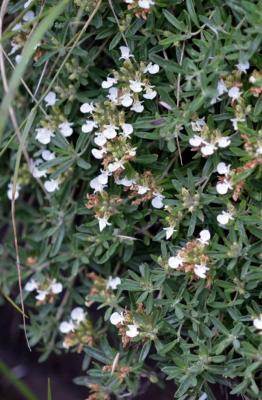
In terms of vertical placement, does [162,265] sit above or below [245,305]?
above

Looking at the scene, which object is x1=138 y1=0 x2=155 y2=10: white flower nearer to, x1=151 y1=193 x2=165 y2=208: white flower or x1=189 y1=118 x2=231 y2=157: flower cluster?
x1=189 y1=118 x2=231 y2=157: flower cluster

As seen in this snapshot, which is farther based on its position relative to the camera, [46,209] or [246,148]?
[46,209]

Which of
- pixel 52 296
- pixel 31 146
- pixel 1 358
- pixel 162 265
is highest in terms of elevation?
pixel 31 146

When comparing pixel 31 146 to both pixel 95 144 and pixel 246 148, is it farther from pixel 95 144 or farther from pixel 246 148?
pixel 246 148

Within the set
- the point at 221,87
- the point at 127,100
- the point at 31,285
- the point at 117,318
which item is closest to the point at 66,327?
the point at 31,285

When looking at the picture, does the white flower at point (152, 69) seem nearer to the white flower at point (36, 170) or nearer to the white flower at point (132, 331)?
the white flower at point (36, 170)

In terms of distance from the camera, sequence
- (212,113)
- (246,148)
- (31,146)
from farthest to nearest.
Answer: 1. (31,146)
2. (212,113)
3. (246,148)

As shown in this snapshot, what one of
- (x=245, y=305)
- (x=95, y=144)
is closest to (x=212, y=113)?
(x=95, y=144)

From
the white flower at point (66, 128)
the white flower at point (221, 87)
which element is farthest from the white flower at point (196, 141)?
the white flower at point (66, 128)
